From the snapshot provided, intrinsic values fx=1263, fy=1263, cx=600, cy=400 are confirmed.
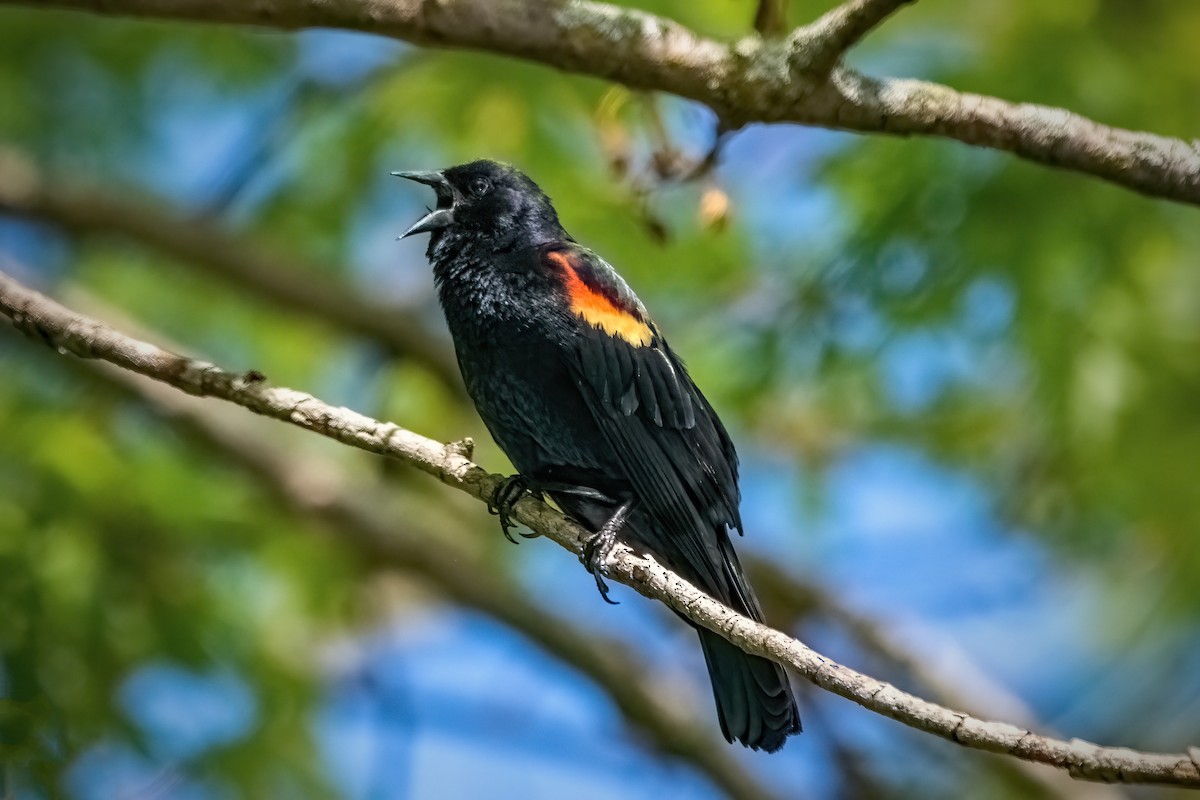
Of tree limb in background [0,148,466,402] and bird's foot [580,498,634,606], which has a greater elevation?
tree limb in background [0,148,466,402]

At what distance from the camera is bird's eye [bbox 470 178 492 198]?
14.1ft

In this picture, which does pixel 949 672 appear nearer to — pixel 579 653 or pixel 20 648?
pixel 579 653

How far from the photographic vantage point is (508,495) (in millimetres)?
3801

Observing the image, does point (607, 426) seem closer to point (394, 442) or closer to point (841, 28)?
point (394, 442)

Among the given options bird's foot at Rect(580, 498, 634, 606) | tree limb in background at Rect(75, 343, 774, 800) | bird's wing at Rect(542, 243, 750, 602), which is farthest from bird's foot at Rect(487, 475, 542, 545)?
tree limb in background at Rect(75, 343, 774, 800)

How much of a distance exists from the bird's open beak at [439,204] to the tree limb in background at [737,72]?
2.12 feet

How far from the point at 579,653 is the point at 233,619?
158 cm

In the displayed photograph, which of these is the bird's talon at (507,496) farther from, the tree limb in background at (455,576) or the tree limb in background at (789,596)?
the tree limb in background at (789,596)

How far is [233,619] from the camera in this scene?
5.72 meters

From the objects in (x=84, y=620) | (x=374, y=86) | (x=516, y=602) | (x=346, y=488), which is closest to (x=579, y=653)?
(x=516, y=602)

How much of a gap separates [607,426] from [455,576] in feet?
8.04

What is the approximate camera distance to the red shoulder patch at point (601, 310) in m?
3.77

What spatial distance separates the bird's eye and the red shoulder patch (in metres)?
0.54

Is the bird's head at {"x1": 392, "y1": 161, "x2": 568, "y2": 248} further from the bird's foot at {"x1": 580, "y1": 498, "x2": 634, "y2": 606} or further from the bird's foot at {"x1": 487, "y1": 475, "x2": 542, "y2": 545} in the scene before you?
the bird's foot at {"x1": 580, "y1": 498, "x2": 634, "y2": 606}
